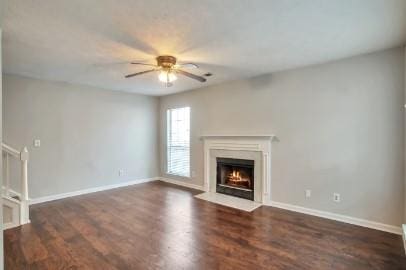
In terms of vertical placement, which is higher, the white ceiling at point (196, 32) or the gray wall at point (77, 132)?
the white ceiling at point (196, 32)

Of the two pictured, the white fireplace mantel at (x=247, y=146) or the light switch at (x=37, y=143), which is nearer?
the white fireplace mantel at (x=247, y=146)

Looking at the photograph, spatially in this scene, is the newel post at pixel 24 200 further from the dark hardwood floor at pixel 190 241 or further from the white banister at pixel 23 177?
the dark hardwood floor at pixel 190 241

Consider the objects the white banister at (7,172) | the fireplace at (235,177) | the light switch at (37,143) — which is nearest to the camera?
the white banister at (7,172)

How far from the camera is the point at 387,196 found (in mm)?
3033

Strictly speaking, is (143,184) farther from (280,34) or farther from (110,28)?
(280,34)

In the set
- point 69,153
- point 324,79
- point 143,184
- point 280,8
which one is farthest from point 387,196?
point 69,153

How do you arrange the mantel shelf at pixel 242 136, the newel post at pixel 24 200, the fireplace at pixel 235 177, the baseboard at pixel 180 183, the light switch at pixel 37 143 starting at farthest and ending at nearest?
the baseboard at pixel 180 183 → the fireplace at pixel 235 177 → the light switch at pixel 37 143 → the mantel shelf at pixel 242 136 → the newel post at pixel 24 200

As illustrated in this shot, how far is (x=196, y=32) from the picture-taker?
246cm

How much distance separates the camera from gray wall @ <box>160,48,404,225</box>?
3012 millimetres

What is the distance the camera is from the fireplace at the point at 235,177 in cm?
457

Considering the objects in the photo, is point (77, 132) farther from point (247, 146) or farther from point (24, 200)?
point (247, 146)

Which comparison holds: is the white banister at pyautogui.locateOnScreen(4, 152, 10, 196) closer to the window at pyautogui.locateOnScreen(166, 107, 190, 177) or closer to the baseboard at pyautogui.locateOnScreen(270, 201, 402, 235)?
the window at pyautogui.locateOnScreen(166, 107, 190, 177)

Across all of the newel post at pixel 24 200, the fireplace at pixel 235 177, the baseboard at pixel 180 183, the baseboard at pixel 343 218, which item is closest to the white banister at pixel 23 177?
the newel post at pixel 24 200

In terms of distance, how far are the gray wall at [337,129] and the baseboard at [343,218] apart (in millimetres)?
68
